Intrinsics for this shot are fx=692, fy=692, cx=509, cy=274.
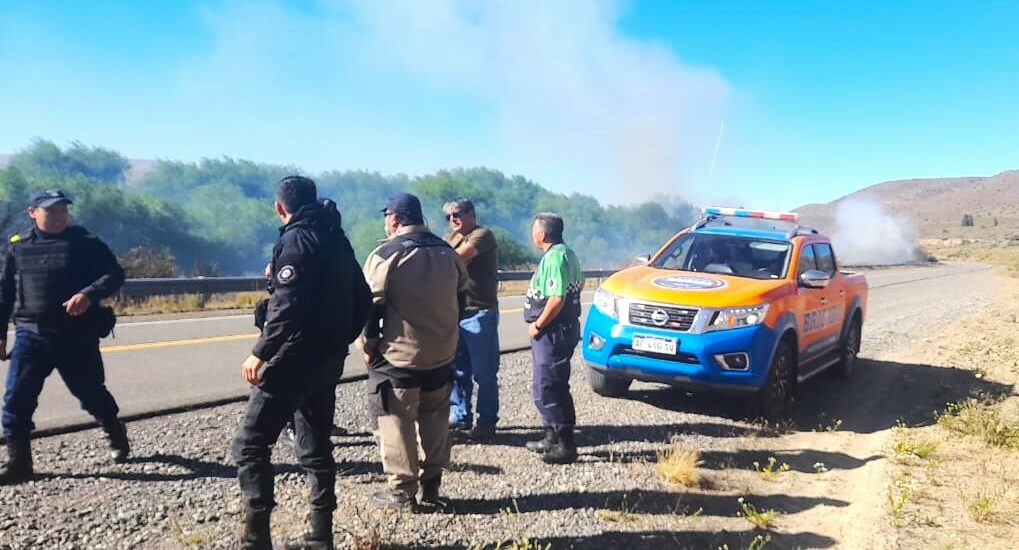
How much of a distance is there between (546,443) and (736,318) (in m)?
2.27

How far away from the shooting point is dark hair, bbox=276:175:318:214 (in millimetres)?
3416

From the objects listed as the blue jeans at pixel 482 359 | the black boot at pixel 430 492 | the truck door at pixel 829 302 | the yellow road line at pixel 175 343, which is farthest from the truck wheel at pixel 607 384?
the yellow road line at pixel 175 343

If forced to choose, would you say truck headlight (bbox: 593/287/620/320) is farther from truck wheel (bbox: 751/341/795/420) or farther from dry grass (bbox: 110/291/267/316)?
dry grass (bbox: 110/291/267/316)

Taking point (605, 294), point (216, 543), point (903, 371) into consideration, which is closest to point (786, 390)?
point (605, 294)

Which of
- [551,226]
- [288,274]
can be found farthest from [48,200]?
[551,226]

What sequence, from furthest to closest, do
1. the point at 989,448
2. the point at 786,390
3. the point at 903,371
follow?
the point at 903,371 < the point at 786,390 < the point at 989,448

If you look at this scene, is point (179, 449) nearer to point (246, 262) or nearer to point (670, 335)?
point (670, 335)

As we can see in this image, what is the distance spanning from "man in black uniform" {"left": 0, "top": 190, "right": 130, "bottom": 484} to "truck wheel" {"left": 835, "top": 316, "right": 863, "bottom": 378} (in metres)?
8.18

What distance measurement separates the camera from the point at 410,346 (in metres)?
3.95

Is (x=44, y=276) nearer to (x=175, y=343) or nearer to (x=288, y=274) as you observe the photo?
(x=288, y=274)

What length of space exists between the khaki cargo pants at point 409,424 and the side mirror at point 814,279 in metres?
4.43

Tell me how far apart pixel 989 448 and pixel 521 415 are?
163 inches

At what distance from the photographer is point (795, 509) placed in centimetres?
463

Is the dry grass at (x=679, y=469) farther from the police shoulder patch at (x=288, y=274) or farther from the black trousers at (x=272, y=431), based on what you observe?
the police shoulder patch at (x=288, y=274)
